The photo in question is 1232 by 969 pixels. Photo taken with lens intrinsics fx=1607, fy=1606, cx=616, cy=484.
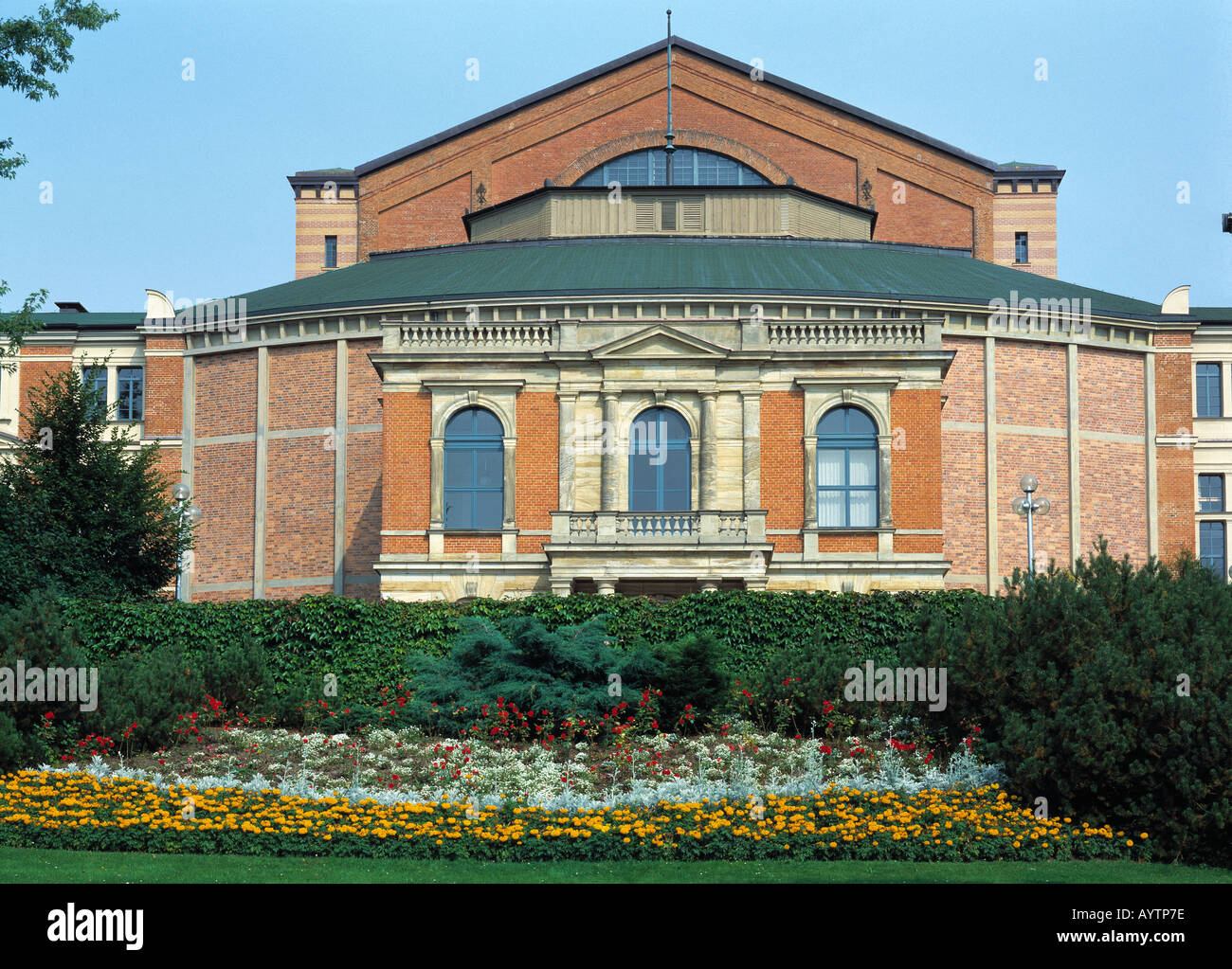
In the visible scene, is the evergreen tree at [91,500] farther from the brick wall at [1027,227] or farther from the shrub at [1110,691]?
the brick wall at [1027,227]

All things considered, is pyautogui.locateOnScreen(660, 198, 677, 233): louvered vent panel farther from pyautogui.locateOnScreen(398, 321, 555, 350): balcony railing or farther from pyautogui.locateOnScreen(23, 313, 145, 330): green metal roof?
pyautogui.locateOnScreen(23, 313, 145, 330): green metal roof

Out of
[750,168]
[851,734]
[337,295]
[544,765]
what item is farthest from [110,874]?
[750,168]

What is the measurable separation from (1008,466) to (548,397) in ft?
56.9

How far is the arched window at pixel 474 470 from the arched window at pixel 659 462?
323 cm

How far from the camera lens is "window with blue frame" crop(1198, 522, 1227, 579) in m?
57.4

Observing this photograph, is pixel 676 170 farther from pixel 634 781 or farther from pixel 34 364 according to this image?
pixel 634 781

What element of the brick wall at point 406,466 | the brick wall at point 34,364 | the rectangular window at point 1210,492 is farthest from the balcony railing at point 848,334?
the brick wall at point 34,364

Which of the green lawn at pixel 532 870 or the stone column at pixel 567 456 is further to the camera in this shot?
the stone column at pixel 567 456

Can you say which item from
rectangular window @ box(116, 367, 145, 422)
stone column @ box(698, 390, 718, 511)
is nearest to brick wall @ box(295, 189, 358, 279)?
rectangular window @ box(116, 367, 145, 422)

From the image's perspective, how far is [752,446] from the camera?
3862 centimetres

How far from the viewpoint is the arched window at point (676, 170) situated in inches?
2477

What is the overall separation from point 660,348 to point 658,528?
178 inches

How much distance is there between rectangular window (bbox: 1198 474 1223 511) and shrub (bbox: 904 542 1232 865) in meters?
35.6

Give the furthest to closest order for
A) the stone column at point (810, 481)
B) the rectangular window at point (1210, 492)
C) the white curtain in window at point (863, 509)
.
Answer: the rectangular window at point (1210, 492) → the white curtain in window at point (863, 509) → the stone column at point (810, 481)
